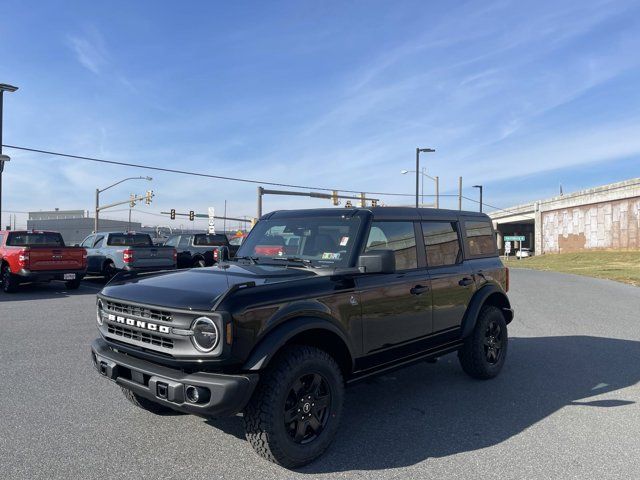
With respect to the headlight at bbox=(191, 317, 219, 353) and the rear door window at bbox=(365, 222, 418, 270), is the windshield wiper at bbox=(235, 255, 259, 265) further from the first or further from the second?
the headlight at bbox=(191, 317, 219, 353)

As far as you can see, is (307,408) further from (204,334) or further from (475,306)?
(475,306)

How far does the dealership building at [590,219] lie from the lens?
4041 cm

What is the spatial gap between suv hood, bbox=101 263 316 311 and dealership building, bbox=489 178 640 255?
43466 millimetres

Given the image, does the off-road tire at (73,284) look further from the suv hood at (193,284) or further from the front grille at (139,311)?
the front grille at (139,311)

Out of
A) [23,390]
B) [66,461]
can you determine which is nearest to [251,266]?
[66,461]

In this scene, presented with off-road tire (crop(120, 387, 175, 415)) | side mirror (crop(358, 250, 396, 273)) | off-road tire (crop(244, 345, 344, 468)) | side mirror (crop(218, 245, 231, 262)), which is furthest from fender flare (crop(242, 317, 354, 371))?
side mirror (crop(218, 245, 231, 262))

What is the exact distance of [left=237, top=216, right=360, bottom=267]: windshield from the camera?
4.40m

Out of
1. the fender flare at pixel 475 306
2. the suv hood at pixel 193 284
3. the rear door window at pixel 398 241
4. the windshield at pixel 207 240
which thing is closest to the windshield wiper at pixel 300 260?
the suv hood at pixel 193 284

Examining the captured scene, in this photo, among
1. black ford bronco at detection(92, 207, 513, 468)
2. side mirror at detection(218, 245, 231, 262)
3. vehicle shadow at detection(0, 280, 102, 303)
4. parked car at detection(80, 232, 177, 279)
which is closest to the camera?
black ford bronco at detection(92, 207, 513, 468)

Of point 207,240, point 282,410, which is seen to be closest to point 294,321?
point 282,410

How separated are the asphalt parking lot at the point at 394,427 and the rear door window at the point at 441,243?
138cm

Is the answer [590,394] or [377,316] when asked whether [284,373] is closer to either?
[377,316]

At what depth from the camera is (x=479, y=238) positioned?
609 cm

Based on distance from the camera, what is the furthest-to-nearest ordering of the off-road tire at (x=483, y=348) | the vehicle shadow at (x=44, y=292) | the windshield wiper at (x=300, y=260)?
the vehicle shadow at (x=44, y=292)
the off-road tire at (x=483, y=348)
the windshield wiper at (x=300, y=260)
